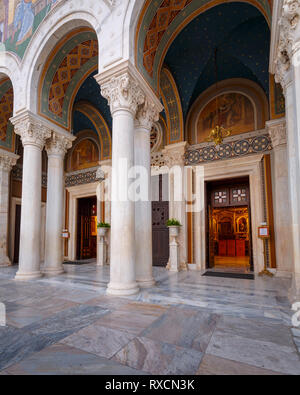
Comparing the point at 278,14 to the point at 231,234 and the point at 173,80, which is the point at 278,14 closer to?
the point at 173,80

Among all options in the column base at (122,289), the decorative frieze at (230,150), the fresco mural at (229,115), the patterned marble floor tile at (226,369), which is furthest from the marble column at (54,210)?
the patterned marble floor tile at (226,369)

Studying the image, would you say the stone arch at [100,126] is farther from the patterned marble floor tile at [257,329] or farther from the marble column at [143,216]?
the patterned marble floor tile at [257,329]

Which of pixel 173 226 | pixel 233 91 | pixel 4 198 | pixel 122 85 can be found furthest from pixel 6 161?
pixel 233 91

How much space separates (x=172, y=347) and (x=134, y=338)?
1.36 feet

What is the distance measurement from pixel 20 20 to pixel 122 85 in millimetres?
5483

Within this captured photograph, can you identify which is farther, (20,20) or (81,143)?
(81,143)

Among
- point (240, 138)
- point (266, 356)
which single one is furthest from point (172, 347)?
point (240, 138)

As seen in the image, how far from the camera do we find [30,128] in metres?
6.05

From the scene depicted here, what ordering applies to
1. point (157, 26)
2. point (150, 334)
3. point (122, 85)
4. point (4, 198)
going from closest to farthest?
point (150, 334)
point (122, 85)
point (157, 26)
point (4, 198)

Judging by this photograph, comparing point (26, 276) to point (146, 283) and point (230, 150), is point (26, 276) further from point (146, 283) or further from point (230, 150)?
A: point (230, 150)

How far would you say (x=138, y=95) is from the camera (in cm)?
461

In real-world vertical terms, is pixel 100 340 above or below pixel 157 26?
below

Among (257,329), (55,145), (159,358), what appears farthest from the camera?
(55,145)

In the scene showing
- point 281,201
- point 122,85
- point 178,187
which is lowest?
point 281,201
